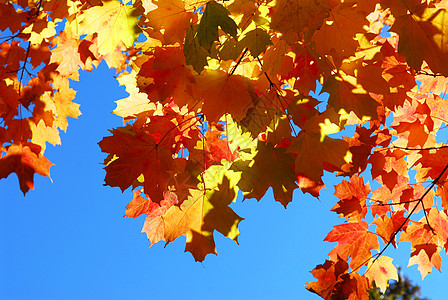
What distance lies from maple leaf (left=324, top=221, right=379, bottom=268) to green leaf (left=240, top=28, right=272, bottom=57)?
1.66 meters

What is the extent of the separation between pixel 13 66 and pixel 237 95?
2.24 meters

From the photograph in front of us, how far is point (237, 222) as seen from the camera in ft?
6.68

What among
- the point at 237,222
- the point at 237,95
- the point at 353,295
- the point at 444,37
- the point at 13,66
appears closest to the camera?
the point at 444,37

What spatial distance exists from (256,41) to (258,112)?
43cm

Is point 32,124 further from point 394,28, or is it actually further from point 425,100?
point 425,100

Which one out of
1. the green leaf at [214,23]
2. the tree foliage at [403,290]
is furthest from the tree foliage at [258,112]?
the tree foliage at [403,290]

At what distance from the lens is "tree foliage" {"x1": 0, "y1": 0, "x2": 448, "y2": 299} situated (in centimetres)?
174

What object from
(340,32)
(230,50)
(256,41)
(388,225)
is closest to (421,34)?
(340,32)

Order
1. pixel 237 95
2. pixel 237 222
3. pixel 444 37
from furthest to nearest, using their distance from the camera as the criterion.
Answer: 1. pixel 237 222
2. pixel 237 95
3. pixel 444 37

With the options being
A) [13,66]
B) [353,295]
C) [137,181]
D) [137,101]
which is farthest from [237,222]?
[13,66]

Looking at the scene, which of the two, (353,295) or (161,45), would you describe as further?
(353,295)

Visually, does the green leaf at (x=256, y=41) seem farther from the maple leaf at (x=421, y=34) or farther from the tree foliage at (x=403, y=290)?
the tree foliage at (x=403, y=290)

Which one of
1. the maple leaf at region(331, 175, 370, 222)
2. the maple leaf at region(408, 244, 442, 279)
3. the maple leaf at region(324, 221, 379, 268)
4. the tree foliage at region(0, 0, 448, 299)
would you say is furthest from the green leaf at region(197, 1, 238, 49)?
the maple leaf at region(408, 244, 442, 279)

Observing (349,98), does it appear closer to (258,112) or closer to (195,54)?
(258,112)
